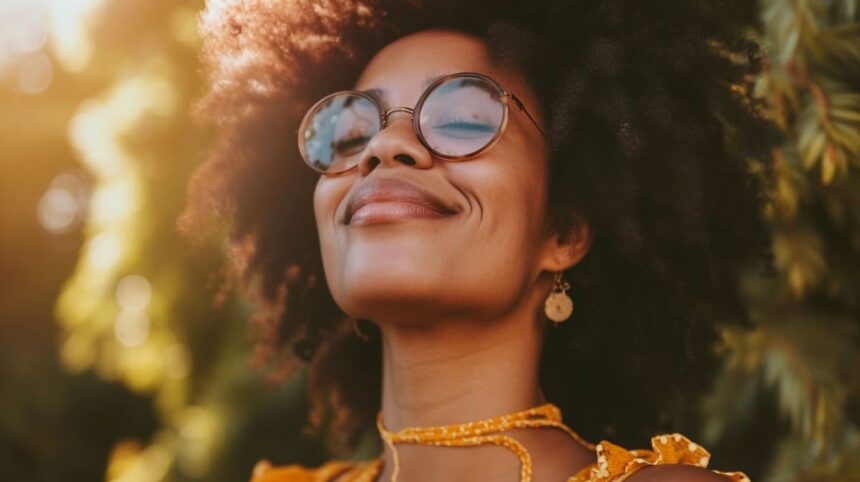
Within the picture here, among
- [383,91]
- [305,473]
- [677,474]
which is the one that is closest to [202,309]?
[305,473]

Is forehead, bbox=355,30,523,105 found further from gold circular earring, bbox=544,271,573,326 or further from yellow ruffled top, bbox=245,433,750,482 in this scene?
yellow ruffled top, bbox=245,433,750,482

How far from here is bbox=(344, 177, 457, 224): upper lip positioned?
2.05 metres

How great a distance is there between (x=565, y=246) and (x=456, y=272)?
1.23 ft

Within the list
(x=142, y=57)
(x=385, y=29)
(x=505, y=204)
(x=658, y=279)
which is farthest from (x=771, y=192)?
(x=142, y=57)

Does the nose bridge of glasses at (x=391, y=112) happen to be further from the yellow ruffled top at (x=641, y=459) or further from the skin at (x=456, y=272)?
the yellow ruffled top at (x=641, y=459)

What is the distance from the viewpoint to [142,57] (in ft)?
13.1

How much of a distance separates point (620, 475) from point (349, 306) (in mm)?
696

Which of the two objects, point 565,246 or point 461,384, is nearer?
point 461,384

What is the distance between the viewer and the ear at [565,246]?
2275mm

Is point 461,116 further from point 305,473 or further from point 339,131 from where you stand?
point 305,473

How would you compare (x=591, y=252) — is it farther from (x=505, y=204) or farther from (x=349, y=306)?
(x=349, y=306)

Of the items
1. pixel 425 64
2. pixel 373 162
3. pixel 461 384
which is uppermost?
pixel 425 64

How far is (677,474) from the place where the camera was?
1.82m

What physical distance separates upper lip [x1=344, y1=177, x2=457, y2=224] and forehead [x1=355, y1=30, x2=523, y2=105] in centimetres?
24
